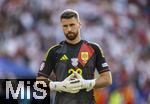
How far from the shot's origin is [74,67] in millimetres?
5895

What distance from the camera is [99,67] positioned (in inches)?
235

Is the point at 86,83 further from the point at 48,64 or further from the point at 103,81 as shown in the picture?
the point at 48,64

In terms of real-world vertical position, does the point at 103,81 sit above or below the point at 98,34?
below

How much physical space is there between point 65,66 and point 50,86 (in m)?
0.29

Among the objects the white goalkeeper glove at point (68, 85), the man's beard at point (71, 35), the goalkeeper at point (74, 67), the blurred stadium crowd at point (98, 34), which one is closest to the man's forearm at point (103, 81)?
the goalkeeper at point (74, 67)

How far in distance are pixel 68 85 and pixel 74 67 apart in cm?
25

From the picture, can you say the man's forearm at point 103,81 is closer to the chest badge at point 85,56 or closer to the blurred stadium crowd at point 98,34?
the chest badge at point 85,56

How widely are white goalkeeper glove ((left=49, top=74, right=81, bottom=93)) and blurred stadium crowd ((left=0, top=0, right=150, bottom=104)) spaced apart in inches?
201

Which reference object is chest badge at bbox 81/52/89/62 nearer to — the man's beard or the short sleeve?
the man's beard

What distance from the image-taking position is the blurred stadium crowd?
1167 centimetres

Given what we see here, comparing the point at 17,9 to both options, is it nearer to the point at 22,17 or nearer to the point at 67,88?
the point at 22,17

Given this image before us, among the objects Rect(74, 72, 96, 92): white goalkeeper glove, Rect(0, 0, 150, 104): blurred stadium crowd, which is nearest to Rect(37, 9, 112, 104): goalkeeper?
Rect(74, 72, 96, 92): white goalkeeper glove

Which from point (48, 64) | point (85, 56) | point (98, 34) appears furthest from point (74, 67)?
point (98, 34)

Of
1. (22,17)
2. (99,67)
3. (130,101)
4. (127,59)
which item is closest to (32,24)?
(22,17)
